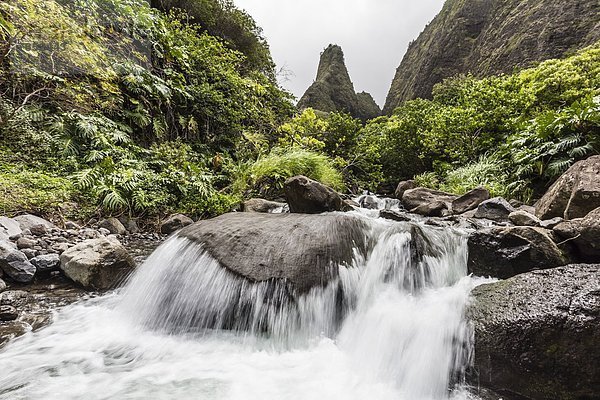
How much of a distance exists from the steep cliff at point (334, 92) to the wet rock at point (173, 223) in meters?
34.4

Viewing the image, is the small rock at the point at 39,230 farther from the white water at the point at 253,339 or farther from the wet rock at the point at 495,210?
the wet rock at the point at 495,210

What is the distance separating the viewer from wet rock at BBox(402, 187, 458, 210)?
7535 mm

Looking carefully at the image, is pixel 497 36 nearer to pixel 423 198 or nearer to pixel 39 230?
pixel 423 198

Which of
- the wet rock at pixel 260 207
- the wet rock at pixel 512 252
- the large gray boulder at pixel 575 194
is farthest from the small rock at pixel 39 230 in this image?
the large gray boulder at pixel 575 194

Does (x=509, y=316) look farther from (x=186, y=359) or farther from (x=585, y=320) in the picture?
(x=186, y=359)

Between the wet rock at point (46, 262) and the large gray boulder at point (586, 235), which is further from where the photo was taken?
the wet rock at point (46, 262)

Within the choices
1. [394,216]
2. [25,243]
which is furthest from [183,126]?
[394,216]

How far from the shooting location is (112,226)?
4836 mm

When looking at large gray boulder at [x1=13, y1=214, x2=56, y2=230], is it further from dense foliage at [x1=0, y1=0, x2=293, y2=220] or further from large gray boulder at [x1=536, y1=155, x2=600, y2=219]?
large gray boulder at [x1=536, y1=155, x2=600, y2=219]

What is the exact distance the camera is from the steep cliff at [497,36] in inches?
750

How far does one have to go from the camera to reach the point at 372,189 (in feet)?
38.4

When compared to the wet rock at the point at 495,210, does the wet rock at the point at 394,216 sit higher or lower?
lower

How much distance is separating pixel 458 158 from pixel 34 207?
12224 millimetres

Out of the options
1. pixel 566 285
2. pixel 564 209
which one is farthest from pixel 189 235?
pixel 564 209
